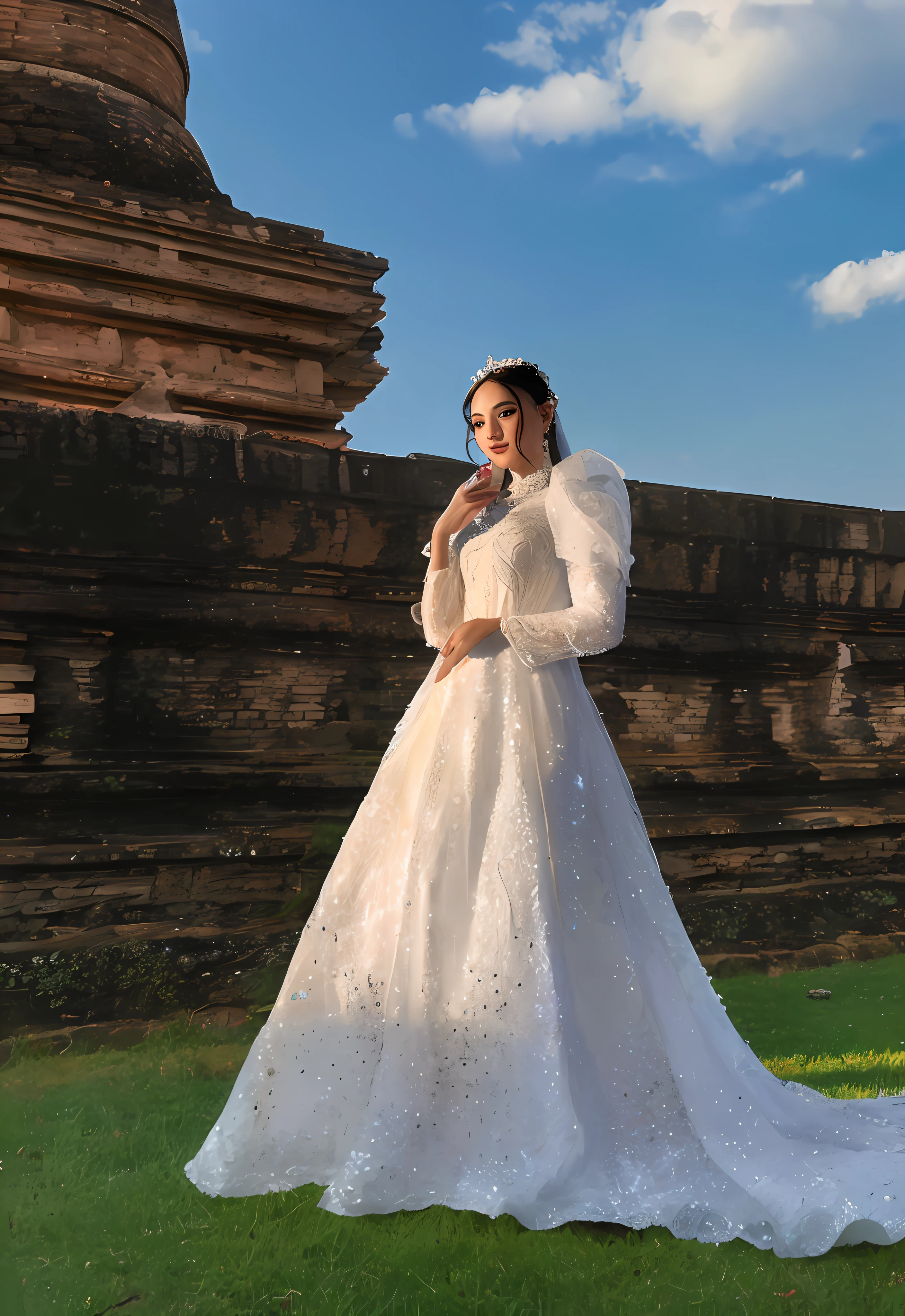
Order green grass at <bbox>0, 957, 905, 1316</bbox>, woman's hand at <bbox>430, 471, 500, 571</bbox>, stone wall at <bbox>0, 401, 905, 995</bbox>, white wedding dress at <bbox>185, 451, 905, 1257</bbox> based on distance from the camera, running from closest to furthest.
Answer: green grass at <bbox>0, 957, 905, 1316</bbox> → white wedding dress at <bbox>185, 451, 905, 1257</bbox> → woman's hand at <bbox>430, 471, 500, 571</bbox> → stone wall at <bbox>0, 401, 905, 995</bbox>

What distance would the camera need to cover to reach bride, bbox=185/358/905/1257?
5.73 ft

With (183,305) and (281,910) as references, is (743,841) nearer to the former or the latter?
(281,910)

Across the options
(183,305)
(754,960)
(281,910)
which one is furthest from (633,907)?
(183,305)

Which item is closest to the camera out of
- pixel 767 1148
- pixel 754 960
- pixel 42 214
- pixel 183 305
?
pixel 767 1148

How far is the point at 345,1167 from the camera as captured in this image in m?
1.73

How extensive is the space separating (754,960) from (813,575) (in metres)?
2.40

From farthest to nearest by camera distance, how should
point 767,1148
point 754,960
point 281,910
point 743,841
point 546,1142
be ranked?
1. point 743,841
2. point 754,960
3. point 281,910
4. point 767,1148
5. point 546,1142

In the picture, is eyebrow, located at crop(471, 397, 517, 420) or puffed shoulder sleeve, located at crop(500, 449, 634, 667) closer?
puffed shoulder sleeve, located at crop(500, 449, 634, 667)

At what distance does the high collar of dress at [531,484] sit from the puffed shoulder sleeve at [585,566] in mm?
151

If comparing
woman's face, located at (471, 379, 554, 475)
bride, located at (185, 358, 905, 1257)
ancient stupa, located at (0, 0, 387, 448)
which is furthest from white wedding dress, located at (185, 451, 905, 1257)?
ancient stupa, located at (0, 0, 387, 448)

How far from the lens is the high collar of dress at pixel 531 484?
7.29 ft

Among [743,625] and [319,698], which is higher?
[743,625]

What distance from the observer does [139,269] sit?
5.73 m

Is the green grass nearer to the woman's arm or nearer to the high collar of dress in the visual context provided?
the woman's arm
